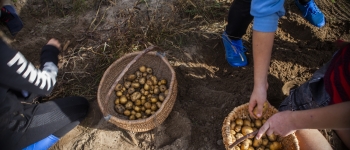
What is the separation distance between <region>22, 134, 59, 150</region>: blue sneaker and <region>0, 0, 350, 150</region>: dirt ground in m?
0.09

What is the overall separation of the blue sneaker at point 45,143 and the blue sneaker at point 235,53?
1.55 m

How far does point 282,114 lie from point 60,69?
198cm

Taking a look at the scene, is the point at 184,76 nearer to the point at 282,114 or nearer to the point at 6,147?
the point at 282,114

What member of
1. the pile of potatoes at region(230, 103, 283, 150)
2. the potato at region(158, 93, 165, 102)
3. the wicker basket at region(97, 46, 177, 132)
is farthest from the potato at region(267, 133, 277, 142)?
the potato at region(158, 93, 165, 102)

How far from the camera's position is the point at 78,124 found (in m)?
2.17

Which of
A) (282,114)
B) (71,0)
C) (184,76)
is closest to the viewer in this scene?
(282,114)

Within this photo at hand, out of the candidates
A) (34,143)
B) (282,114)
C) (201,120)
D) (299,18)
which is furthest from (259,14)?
(34,143)

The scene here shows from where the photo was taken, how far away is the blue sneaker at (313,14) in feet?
8.03

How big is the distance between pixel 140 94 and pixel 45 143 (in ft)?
2.62

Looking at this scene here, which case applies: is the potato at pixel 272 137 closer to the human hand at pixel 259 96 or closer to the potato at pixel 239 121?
the potato at pixel 239 121

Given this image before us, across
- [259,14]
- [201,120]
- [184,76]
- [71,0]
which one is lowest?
[201,120]

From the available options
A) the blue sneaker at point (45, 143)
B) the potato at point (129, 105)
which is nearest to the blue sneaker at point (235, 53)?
the potato at point (129, 105)

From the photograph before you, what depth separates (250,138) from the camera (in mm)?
1753

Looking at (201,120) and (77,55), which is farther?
(77,55)
